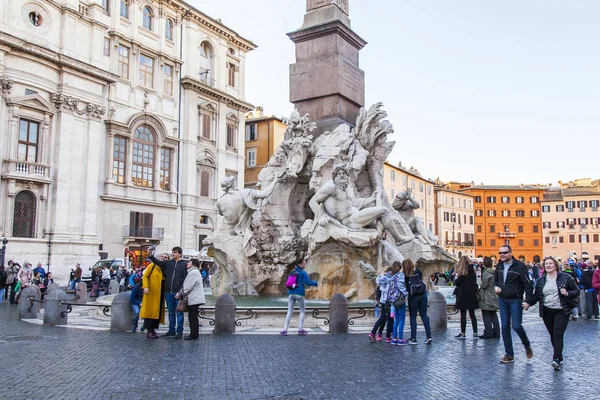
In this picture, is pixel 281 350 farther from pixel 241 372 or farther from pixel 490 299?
pixel 490 299

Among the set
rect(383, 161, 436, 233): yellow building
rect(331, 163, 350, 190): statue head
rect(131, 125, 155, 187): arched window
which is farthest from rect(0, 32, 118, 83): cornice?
rect(383, 161, 436, 233): yellow building

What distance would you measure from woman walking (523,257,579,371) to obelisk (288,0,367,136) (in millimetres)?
7921

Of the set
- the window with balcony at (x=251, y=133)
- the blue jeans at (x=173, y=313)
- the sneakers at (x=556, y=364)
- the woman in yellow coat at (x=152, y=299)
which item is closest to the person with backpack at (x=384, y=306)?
the sneakers at (x=556, y=364)

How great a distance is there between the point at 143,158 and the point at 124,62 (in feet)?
20.7

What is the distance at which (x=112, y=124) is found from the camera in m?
35.1

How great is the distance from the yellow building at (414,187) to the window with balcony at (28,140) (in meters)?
33.6

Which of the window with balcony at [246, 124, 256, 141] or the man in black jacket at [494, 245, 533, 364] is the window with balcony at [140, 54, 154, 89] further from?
the man in black jacket at [494, 245, 533, 364]

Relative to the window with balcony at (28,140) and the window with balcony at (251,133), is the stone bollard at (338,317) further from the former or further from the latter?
the window with balcony at (251,133)

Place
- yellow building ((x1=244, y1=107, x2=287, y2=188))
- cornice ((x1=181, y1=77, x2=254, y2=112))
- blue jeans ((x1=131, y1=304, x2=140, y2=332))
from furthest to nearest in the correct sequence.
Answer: yellow building ((x1=244, y1=107, x2=287, y2=188)) → cornice ((x1=181, y1=77, x2=254, y2=112)) → blue jeans ((x1=131, y1=304, x2=140, y2=332))

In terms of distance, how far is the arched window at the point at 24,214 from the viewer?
29.8 m

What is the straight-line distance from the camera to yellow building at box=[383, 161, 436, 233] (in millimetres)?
58825

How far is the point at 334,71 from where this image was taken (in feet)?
46.2

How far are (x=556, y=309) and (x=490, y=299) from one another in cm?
213

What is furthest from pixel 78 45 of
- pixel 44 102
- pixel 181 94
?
→ pixel 181 94
